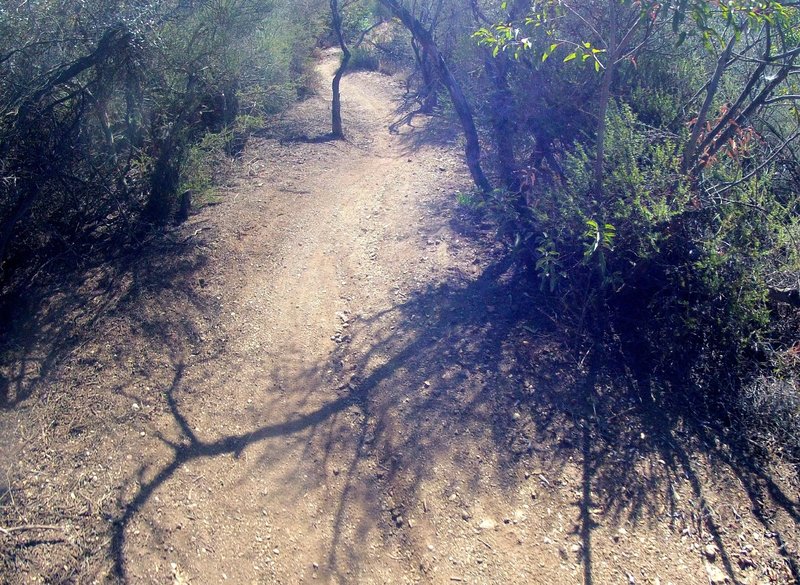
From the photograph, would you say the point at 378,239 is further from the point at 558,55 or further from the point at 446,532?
the point at 446,532

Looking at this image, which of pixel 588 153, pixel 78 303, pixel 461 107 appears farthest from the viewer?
pixel 461 107

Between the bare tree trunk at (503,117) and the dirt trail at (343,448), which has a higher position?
the bare tree trunk at (503,117)

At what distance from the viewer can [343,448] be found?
4746 mm

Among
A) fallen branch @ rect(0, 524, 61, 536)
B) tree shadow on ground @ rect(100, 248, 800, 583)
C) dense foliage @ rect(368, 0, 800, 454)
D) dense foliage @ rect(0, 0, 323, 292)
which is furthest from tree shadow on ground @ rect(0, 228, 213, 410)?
dense foliage @ rect(368, 0, 800, 454)

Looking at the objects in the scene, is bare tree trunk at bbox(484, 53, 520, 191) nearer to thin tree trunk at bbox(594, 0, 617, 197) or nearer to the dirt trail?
the dirt trail

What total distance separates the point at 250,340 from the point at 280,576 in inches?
104

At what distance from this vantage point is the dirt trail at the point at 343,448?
3.96 metres

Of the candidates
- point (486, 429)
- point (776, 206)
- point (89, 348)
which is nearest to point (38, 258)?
point (89, 348)

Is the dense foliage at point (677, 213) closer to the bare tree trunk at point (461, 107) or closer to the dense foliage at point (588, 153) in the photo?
the dense foliage at point (588, 153)

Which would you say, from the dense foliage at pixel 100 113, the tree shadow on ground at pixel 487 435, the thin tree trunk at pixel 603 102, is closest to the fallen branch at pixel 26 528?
the tree shadow on ground at pixel 487 435

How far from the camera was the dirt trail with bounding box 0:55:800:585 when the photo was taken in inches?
156

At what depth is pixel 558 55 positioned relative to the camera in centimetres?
709

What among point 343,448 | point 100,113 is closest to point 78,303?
point 100,113

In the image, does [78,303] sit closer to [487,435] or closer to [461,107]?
[487,435]
